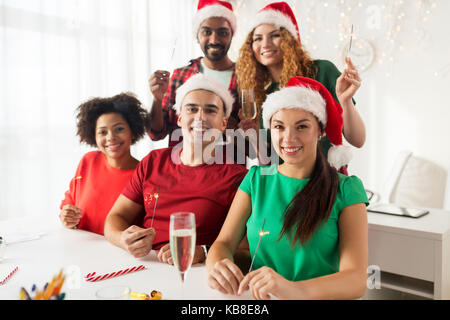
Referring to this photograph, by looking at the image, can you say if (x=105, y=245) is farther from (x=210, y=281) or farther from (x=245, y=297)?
(x=245, y=297)

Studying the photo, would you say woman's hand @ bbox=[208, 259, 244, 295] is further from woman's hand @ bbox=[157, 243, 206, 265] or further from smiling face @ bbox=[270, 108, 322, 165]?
smiling face @ bbox=[270, 108, 322, 165]

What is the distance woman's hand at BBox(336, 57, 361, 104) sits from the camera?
1.62 metres

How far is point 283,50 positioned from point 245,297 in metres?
1.28

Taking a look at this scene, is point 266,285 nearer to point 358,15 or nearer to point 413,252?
point 413,252

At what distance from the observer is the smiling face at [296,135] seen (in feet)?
4.28

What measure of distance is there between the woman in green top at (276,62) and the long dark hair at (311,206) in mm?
568

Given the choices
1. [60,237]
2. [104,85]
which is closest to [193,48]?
[104,85]

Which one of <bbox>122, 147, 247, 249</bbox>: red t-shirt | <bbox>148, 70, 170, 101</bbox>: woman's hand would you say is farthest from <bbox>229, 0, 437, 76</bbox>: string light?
<bbox>122, 147, 247, 249</bbox>: red t-shirt

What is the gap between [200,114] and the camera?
1.65m

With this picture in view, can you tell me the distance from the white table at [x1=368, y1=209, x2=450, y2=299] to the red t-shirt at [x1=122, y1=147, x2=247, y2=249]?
826mm

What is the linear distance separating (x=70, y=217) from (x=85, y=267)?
1.80 feet

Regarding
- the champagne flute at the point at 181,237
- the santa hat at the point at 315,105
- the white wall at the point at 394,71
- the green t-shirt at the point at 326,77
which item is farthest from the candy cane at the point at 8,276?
the white wall at the point at 394,71

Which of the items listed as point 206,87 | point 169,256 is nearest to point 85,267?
point 169,256

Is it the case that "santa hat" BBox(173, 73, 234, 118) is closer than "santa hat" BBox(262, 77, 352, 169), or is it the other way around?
"santa hat" BBox(262, 77, 352, 169)
